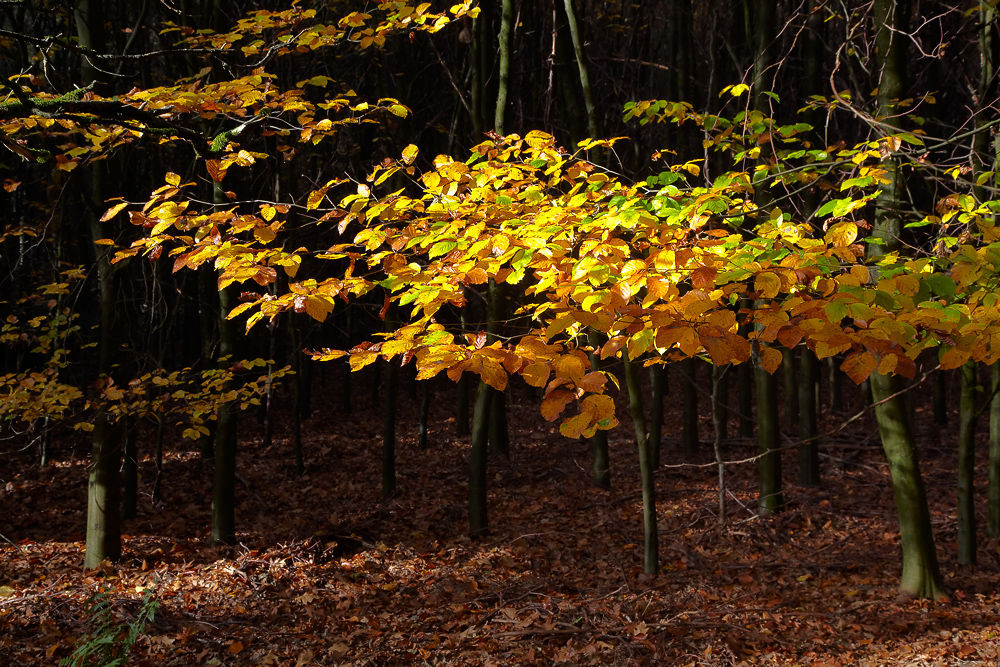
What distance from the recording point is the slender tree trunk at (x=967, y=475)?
19.4 ft

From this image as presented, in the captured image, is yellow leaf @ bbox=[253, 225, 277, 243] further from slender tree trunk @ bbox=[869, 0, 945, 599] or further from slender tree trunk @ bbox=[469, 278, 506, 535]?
slender tree trunk @ bbox=[469, 278, 506, 535]

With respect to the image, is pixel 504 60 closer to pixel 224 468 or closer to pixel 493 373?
pixel 224 468

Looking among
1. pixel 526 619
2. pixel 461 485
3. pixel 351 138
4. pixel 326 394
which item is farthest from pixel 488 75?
pixel 326 394

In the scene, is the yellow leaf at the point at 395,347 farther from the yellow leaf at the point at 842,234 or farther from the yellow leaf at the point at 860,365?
the yellow leaf at the point at 842,234

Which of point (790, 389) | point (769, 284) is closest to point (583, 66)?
point (769, 284)

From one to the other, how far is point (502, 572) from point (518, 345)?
4.62m

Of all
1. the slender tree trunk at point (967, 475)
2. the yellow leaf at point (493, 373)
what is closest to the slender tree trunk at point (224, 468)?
the yellow leaf at point (493, 373)

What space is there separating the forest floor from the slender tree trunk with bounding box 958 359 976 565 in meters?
0.21

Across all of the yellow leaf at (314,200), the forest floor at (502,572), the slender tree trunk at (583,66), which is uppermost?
the slender tree trunk at (583,66)

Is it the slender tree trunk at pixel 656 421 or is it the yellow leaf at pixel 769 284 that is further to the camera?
the slender tree trunk at pixel 656 421

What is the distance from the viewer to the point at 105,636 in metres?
4.27

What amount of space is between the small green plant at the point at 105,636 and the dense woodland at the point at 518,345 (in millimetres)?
49

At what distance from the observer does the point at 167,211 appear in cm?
290

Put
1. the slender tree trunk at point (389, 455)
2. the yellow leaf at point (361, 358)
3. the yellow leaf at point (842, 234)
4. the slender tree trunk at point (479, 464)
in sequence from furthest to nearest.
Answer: the slender tree trunk at point (389, 455) < the slender tree trunk at point (479, 464) < the yellow leaf at point (842, 234) < the yellow leaf at point (361, 358)
